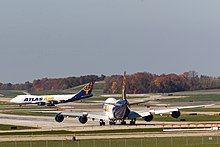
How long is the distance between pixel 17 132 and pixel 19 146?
21.3 metres

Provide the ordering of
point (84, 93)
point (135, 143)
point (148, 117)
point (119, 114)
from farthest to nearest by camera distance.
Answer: point (84, 93)
point (148, 117)
point (119, 114)
point (135, 143)

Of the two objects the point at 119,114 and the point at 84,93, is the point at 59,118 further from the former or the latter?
the point at 84,93

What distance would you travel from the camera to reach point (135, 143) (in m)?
72.2

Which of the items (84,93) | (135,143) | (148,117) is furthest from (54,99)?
(135,143)

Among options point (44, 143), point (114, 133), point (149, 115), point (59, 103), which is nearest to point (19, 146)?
point (44, 143)

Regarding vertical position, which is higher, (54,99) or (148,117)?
(54,99)

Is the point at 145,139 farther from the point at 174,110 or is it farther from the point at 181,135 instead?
the point at 174,110

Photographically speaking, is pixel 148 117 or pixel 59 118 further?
pixel 59 118

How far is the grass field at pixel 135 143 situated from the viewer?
70.4 m

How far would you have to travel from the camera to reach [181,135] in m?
79.6

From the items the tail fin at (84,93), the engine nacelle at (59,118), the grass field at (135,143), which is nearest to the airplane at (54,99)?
the tail fin at (84,93)

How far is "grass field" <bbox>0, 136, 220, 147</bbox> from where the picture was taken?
2771 inches

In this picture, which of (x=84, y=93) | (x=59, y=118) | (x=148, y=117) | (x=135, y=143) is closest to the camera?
(x=135, y=143)

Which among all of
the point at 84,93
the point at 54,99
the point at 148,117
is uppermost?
the point at 84,93
